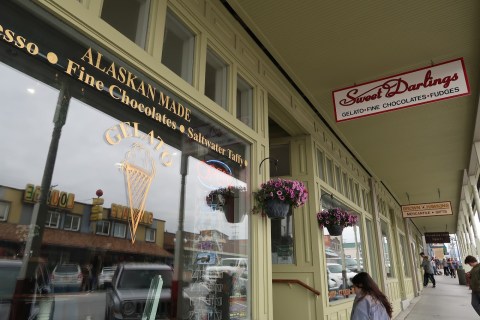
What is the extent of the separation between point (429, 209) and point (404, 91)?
31.6 ft

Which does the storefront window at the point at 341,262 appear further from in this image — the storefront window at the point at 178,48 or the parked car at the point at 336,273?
the storefront window at the point at 178,48

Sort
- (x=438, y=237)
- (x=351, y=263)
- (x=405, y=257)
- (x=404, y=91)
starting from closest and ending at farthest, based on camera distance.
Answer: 1. (x=404, y=91)
2. (x=351, y=263)
3. (x=405, y=257)
4. (x=438, y=237)

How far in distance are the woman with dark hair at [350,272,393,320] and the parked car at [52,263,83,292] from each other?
2381mm

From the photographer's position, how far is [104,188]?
2041 millimetres

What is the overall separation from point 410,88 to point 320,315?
3.26 m

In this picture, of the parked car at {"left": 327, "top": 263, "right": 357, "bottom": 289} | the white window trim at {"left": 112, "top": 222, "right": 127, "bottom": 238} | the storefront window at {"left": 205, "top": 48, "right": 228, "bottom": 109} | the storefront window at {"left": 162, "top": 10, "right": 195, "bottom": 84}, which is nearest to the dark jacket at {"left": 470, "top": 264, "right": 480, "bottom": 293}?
the parked car at {"left": 327, "top": 263, "right": 357, "bottom": 289}

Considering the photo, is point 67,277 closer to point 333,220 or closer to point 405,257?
point 333,220

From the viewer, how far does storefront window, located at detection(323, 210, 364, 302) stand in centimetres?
542

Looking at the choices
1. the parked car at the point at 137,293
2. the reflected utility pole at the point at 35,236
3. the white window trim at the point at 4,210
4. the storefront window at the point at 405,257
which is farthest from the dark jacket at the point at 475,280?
the storefront window at the point at 405,257

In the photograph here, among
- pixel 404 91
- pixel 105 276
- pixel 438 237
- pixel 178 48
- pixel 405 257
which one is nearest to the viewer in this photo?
pixel 105 276

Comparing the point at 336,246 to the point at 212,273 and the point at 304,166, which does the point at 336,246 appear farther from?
the point at 212,273

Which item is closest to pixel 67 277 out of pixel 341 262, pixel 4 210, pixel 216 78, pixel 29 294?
pixel 29 294

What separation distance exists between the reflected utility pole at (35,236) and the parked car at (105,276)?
0.35 meters

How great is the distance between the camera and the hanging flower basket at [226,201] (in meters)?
3.17
